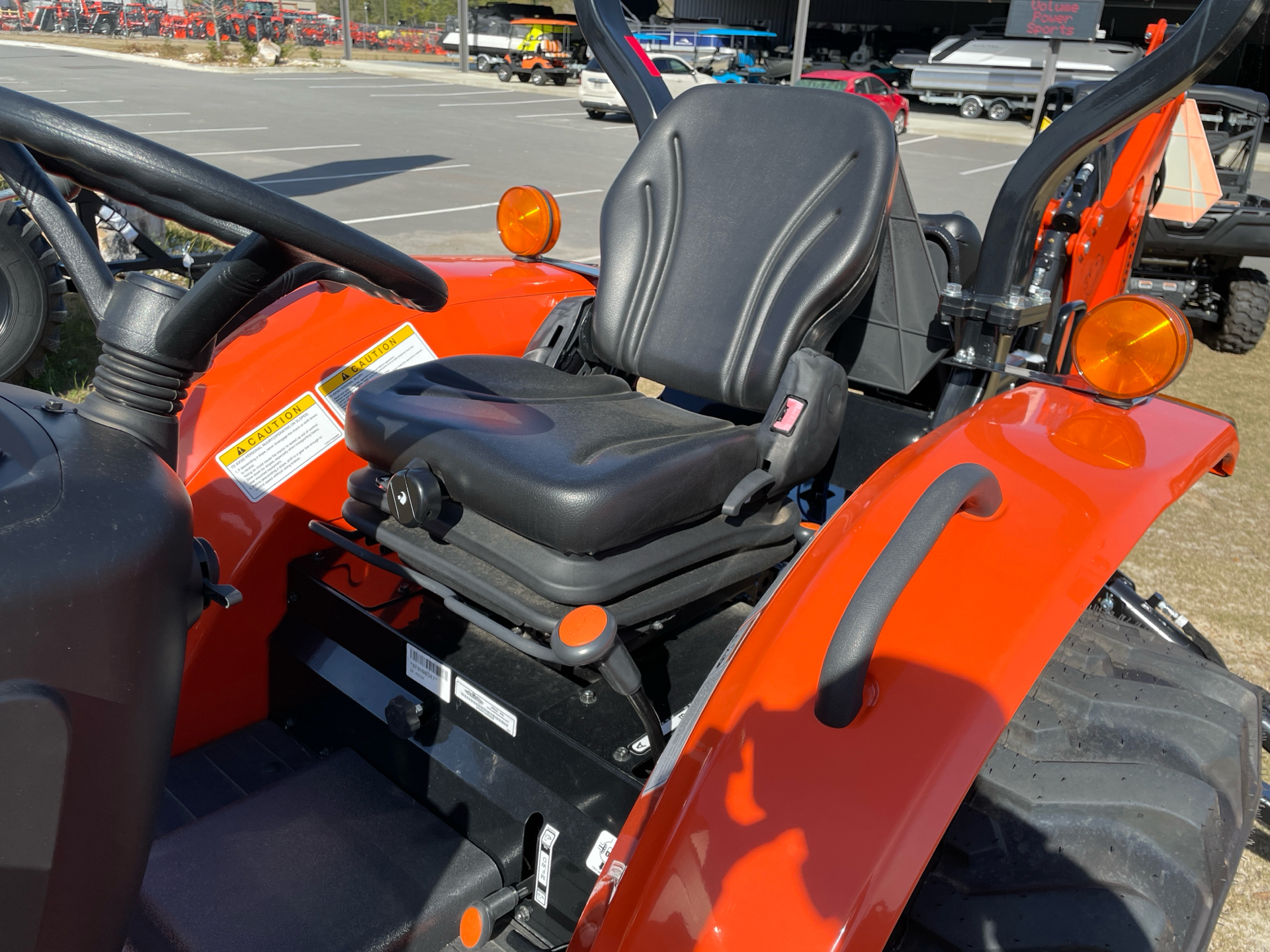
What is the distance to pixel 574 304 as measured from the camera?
2100mm

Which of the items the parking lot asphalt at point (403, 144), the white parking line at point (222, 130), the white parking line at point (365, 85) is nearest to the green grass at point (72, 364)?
the parking lot asphalt at point (403, 144)

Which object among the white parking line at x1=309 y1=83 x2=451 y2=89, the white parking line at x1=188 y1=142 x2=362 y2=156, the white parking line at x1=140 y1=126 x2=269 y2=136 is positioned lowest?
the white parking line at x1=188 y1=142 x2=362 y2=156

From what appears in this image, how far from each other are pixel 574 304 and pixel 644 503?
0.84 meters

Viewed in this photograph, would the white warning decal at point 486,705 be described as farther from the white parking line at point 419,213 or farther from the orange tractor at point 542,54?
the orange tractor at point 542,54

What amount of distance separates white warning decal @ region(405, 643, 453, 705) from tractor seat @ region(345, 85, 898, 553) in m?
0.25

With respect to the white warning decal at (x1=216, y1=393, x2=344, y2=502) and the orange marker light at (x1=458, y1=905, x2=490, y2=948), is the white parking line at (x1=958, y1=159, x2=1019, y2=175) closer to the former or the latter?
the white warning decal at (x1=216, y1=393, x2=344, y2=502)

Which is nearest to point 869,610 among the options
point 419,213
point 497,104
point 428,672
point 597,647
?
point 597,647

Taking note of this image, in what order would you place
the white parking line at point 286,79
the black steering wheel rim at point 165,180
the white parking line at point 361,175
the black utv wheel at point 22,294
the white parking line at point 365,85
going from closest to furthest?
the black steering wheel rim at point 165,180, the black utv wheel at point 22,294, the white parking line at point 361,175, the white parking line at point 365,85, the white parking line at point 286,79

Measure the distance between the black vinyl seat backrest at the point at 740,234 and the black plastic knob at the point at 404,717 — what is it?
788 mm

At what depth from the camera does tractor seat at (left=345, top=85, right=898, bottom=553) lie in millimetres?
1408

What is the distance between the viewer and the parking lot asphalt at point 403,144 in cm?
873

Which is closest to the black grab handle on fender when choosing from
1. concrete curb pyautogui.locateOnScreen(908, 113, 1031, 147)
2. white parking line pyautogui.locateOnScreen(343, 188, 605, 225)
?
white parking line pyautogui.locateOnScreen(343, 188, 605, 225)

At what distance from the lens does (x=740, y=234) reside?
1878 millimetres

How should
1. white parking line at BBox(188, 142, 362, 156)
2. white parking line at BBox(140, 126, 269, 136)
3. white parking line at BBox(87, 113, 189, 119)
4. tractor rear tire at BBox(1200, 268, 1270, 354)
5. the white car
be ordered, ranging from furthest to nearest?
1. the white car
2. white parking line at BBox(87, 113, 189, 119)
3. white parking line at BBox(140, 126, 269, 136)
4. white parking line at BBox(188, 142, 362, 156)
5. tractor rear tire at BBox(1200, 268, 1270, 354)
